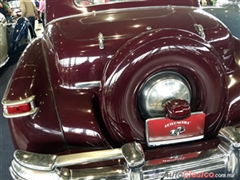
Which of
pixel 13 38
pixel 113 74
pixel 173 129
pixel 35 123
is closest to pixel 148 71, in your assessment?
pixel 113 74

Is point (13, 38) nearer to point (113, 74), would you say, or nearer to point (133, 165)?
point (113, 74)

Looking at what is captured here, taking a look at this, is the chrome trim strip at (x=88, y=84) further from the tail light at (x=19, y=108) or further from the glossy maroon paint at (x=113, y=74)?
the tail light at (x=19, y=108)

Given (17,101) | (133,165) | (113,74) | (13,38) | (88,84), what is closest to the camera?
(133,165)

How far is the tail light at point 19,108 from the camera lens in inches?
58.0

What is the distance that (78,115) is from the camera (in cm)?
156

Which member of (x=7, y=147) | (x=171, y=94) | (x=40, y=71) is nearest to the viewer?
(x=171, y=94)

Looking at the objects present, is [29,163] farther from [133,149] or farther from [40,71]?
[40,71]

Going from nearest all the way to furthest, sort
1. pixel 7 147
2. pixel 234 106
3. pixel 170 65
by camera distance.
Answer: pixel 170 65 < pixel 234 106 < pixel 7 147

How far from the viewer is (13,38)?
4.68m

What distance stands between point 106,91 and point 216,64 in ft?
2.03

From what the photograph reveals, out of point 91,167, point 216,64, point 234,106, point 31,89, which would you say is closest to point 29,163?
point 91,167

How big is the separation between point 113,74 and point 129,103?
179mm

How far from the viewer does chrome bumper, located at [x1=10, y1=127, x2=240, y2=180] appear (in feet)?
4.18


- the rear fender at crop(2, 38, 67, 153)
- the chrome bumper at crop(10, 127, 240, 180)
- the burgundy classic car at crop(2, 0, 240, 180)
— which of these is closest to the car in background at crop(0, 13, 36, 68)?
the burgundy classic car at crop(2, 0, 240, 180)
